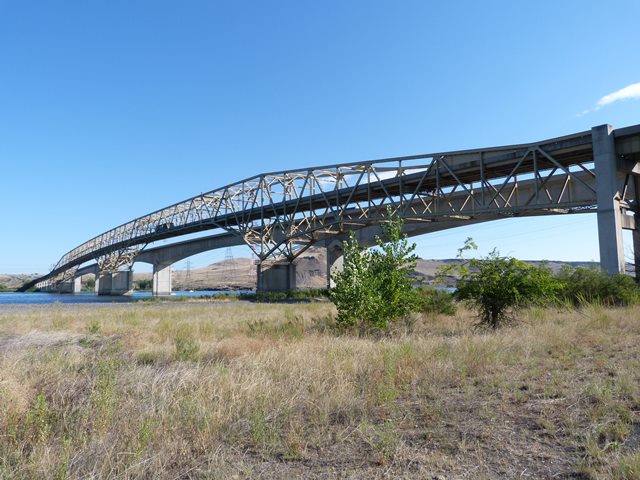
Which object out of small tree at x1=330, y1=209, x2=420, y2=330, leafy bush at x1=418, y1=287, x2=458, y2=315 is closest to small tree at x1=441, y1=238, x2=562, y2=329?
small tree at x1=330, y1=209, x2=420, y2=330

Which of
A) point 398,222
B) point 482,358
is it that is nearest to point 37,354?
point 482,358

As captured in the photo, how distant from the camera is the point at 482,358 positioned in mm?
7773

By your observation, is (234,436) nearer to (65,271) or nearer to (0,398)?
(0,398)

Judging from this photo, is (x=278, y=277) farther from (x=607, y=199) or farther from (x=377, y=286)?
(x=377, y=286)

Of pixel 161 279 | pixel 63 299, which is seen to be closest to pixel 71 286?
pixel 161 279

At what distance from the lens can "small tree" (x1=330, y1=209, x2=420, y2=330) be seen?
44.0 ft

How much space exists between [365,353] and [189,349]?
4100 millimetres

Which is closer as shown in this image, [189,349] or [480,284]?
[189,349]

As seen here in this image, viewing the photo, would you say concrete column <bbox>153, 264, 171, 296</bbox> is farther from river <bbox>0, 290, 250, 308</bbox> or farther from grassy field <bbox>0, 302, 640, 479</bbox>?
grassy field <bbox>0, 302, 640, 479</bbox>

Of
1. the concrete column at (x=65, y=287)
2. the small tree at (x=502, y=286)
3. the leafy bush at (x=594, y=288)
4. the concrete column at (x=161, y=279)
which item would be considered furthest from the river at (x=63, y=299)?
the leafy bush at (x=594, y=288)

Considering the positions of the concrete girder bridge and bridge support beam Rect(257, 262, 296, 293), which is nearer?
the concrete girder bridge

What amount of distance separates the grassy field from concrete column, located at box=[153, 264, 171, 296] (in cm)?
9693

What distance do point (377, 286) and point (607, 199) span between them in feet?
63.9

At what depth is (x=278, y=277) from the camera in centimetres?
6650
